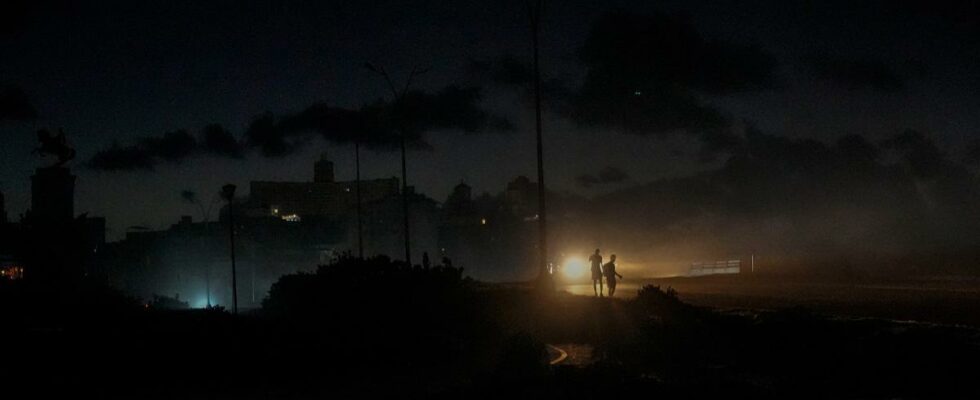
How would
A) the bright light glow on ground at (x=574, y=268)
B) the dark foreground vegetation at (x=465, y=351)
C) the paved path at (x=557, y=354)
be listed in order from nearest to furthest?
the dark foreground vegetation at (x=465, y=351) → the paved path at (x=557, y=354) → the bright light glow on ground at (x=574, y=268)

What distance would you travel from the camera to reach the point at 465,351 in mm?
19844

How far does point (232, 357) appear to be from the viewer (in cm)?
A: 1697

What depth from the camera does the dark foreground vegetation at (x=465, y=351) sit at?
12.0m

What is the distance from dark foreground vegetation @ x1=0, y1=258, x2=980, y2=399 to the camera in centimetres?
1195

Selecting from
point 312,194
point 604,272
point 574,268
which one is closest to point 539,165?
point 604,272

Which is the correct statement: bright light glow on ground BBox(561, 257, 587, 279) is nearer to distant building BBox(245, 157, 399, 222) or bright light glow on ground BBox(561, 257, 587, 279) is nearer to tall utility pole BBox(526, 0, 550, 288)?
tall utility pole BBox(526, 0, 550, 288)

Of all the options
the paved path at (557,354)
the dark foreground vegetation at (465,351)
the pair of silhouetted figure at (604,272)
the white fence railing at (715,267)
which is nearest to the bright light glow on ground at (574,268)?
the white fence railing at (715,267)

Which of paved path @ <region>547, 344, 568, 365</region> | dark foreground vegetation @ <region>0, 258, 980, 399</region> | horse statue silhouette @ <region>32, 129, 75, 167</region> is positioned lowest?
paved path @ <region>547, 344, 568, 365</region>

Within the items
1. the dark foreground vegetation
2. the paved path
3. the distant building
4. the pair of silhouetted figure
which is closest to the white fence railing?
the pair of silhouetted figure

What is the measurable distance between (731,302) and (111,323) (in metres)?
15.8

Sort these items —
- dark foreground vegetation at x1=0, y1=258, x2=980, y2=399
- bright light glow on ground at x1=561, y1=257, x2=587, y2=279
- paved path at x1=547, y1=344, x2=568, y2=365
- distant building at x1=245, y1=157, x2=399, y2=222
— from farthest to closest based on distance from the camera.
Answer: distant building at x1=245, y1=157, x2=399, y2=222 < bright light glow on ground at x1=561, y1=257, x2=587, y2=279 < paved path at x1=547, y1=344, x2=568, y2=365 < dark foreground vegetation at x1=0, y1=258, x2=980, y2=399

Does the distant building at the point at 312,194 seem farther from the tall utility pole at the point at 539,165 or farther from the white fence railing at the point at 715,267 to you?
the tall utility pole at the point at 539,165

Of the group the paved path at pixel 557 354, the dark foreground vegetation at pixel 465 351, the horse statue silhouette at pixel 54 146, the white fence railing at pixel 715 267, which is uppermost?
the horse statue silhouette at pixel 54 146

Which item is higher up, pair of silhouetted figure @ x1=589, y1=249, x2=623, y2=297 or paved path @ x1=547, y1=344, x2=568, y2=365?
pair of silhouetted figure @ x1=589, y1=249, x2=623, y2=297
